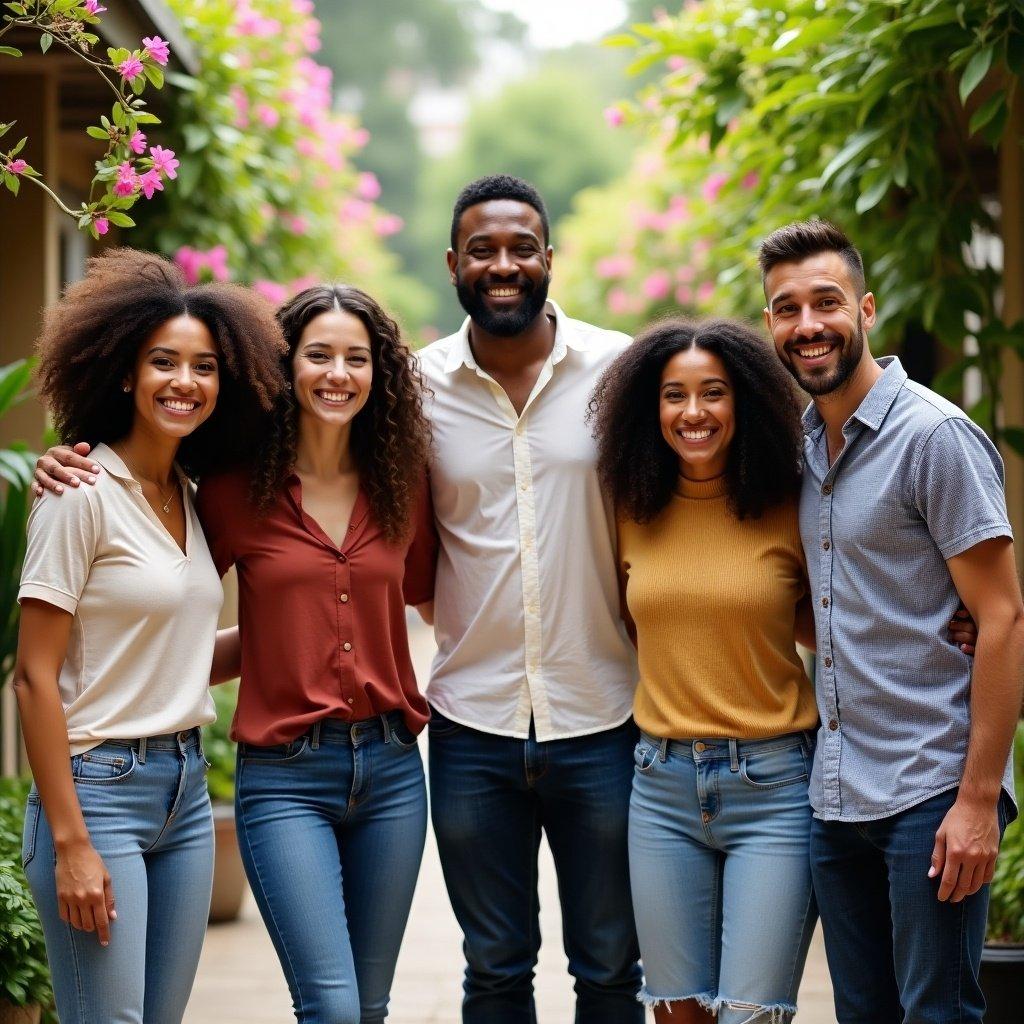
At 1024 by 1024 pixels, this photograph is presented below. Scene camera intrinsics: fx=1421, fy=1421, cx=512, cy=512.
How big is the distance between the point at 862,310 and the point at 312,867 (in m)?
1.57

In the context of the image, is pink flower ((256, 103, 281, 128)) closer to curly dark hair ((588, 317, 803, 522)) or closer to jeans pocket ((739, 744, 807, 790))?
curly dark hair ((588, 317, 803, 522))

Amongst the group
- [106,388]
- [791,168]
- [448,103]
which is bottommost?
[106,388]

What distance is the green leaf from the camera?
3.35 m

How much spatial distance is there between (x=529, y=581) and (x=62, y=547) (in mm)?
1080

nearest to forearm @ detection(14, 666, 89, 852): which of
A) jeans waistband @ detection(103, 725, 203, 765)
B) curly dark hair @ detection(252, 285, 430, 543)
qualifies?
jeans waistband @ detection(103, 725, 203, 765)

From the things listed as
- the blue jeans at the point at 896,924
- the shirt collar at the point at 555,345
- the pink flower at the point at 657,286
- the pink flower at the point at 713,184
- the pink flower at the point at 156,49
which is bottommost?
the blue jeans at the point at 896,924

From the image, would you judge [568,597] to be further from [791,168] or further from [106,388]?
[791,168]

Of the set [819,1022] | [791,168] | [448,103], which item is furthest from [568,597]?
[448,103]

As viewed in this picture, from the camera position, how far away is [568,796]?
319 centimetres

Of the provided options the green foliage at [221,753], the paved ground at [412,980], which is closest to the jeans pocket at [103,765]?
the paved ground at [412,980]

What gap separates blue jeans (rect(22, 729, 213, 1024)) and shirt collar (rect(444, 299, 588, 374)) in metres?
1.12

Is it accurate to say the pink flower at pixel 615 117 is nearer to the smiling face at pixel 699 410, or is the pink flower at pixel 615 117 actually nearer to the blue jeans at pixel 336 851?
the smiling face at pixel 699 410

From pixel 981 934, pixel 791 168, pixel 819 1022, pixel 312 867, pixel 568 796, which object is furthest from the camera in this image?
pixel 791 168

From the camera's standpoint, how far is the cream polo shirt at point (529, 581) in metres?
3.21
